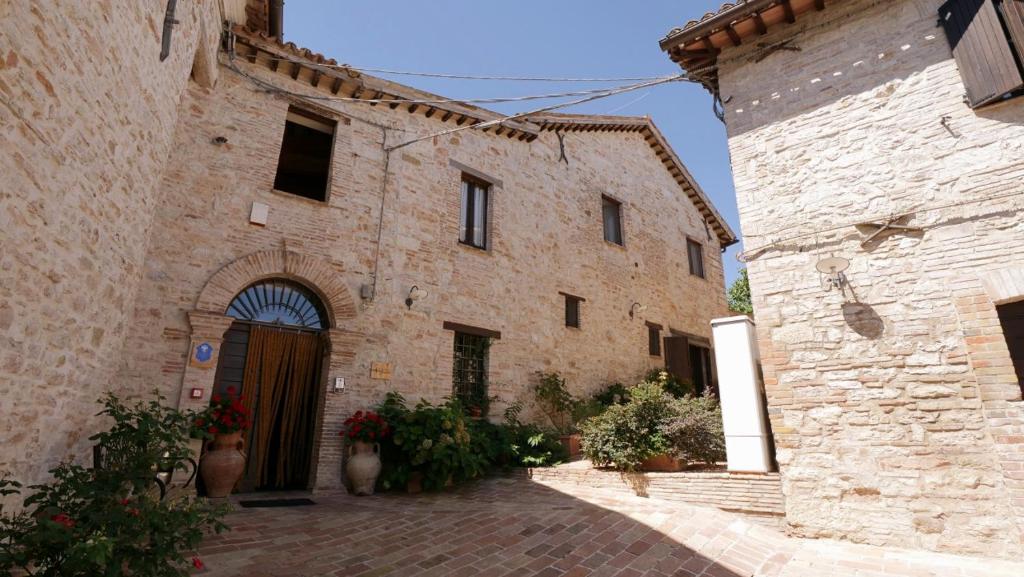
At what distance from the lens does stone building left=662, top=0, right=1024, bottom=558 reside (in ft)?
12.8

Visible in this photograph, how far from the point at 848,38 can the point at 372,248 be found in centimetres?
664

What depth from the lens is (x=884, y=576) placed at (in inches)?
134

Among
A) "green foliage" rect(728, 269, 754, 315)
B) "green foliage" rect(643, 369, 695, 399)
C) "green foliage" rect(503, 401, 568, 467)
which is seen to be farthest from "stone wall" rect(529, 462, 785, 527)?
"green foliage" rect(728, 269, 754, 315)

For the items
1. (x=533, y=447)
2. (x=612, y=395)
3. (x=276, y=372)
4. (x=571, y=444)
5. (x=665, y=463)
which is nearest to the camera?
(x=665, y=463)

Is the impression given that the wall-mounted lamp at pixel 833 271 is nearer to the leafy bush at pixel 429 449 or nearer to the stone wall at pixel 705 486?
the stone wall at pixel 705 486

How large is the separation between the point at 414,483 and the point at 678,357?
762cm

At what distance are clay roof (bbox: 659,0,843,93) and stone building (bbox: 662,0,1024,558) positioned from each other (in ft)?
0.12

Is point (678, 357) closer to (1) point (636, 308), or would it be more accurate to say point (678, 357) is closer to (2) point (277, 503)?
(1) point (636, 308)

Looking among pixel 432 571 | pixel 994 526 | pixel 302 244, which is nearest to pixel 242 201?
pixel 302 244

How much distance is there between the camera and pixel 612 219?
1244 centimetres

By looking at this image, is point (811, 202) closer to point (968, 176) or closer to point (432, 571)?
point (968, 176)

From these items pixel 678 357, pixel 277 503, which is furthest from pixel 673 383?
pixel 277 503

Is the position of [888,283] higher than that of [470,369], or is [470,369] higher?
[888,283]

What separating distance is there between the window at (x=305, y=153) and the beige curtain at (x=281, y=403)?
2314 millimetres
